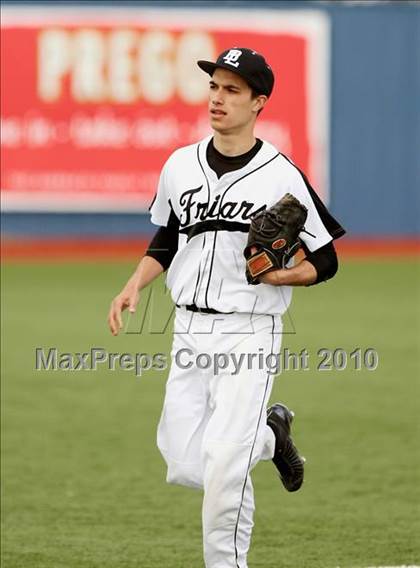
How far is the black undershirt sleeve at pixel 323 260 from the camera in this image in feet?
17.4

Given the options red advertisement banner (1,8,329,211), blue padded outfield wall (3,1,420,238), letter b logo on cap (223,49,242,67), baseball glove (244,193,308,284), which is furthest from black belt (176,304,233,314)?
blue padded outfield wall (3,1,420,238)

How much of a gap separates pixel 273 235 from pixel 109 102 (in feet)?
58.8

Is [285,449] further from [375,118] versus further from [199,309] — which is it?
[375,118]

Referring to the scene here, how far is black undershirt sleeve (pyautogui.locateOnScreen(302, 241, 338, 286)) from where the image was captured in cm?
531

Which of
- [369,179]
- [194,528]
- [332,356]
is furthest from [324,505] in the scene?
[369,179]

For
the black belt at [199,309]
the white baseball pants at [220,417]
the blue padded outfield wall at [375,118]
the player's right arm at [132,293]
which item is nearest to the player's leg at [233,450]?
the white baseball pants at [220,417]

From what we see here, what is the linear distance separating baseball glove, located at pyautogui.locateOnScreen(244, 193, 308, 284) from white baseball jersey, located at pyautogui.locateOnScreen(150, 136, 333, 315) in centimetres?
10

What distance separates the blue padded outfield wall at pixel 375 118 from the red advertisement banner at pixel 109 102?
91 cm

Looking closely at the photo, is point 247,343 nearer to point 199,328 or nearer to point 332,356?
point 199,328

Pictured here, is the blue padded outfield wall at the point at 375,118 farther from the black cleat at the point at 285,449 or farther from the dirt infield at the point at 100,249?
the black cleat at the point at 285,449

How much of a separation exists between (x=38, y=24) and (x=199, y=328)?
1792 cm

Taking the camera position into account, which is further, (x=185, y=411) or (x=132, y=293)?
(x=132, y=293)

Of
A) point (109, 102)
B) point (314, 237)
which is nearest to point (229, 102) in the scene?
point (314, 237)

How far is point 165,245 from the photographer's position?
5.63 m
